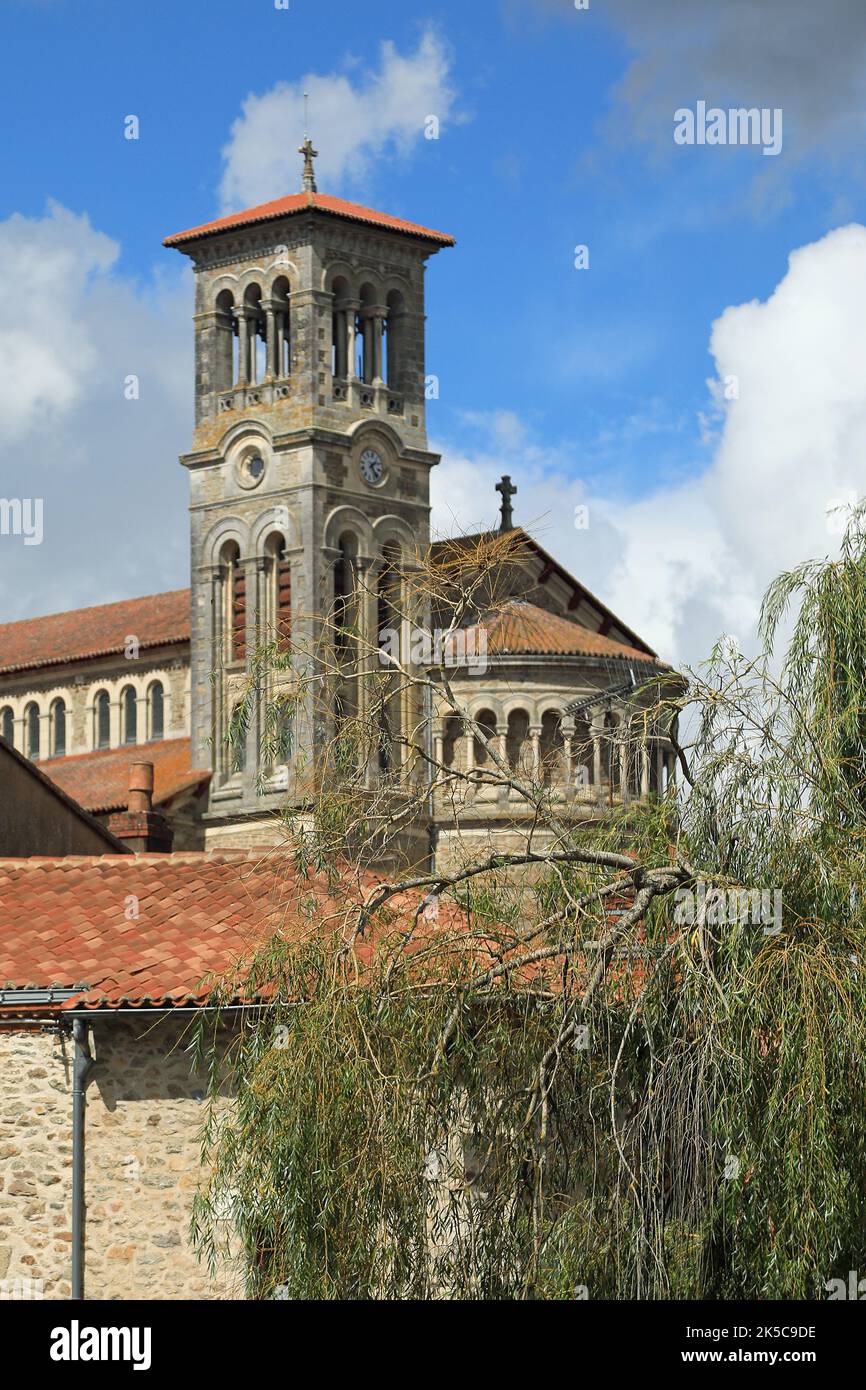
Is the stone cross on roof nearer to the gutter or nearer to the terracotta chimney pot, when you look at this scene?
the terracotta chimney pot

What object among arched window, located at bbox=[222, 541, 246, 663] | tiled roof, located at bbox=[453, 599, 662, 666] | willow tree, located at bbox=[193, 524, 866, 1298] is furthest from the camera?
arched window, located at bbox=[222, 541, 246, 663]

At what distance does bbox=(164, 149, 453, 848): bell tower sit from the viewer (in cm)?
5378

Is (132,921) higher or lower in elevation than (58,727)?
lower

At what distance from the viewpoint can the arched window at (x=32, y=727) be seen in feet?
206

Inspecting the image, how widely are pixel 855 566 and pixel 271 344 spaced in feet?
129

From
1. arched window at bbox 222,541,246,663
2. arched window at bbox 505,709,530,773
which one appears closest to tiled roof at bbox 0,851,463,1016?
arched window at bbox 505,709,530,773

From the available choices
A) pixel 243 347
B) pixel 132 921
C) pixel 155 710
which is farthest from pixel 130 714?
pixel 132 921

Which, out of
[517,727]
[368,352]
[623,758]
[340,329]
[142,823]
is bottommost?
[623,758]

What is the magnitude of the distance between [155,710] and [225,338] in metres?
9.46

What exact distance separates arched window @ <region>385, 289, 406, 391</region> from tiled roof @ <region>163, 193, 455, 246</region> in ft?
4.84

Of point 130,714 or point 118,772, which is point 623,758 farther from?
point 130,714

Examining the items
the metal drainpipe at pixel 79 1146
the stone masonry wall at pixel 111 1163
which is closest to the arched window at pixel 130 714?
the stone masonry wall at pixel 111 1163

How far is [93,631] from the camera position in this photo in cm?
6309
